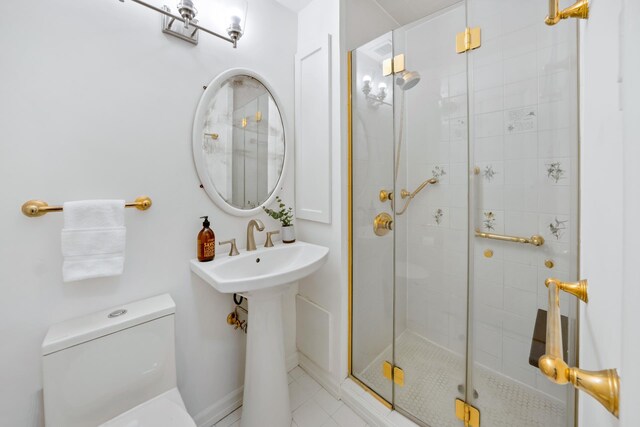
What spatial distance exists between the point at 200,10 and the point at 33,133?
0.90 m

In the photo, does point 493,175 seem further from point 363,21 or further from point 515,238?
point 363,21

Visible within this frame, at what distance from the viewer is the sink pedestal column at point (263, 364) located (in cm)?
121

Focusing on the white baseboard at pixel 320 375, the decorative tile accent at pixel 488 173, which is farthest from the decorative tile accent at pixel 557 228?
the white baseboard at pixel 320 375

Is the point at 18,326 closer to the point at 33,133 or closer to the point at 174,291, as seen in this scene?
the point at 174,291

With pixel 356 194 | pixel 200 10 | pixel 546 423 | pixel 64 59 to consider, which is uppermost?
pixel 200 10

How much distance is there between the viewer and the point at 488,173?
1.31 metres

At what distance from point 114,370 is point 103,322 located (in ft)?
0.58

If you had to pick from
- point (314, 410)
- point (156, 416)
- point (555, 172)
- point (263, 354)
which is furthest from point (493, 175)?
point (156, 416)

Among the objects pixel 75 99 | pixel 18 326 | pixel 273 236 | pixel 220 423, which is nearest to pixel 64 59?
pixel 75 99

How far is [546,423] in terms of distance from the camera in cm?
111

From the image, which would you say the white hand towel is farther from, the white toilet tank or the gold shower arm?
the gold shower arm

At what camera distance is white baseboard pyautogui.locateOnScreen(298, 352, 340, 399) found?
1506mm

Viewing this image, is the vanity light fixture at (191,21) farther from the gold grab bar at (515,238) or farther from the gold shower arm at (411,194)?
the gold grab bar at (515,238)

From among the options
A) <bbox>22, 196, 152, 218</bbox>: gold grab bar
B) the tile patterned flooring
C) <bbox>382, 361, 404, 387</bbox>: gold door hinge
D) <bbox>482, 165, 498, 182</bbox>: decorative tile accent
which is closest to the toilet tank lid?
<bbox>22, 196, 152, 218</bbox>: gold grab bar
